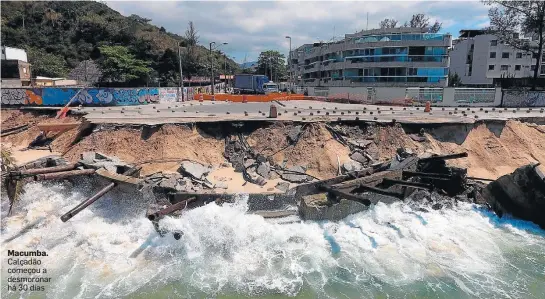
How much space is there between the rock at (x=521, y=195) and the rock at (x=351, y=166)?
5.87 metres

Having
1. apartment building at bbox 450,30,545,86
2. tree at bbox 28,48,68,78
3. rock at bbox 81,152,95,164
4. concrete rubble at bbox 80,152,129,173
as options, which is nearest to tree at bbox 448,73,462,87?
apartment building at bbox 450,30,545,86

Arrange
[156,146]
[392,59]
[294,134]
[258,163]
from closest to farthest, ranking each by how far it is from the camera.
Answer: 1. [258,163]
2. [156,146]
3. [294,134]
4. [392,59]

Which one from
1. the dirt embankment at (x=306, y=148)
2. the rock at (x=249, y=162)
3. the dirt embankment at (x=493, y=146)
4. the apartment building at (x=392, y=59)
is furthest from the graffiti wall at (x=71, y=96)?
the apartment building at (x=392, y=59)

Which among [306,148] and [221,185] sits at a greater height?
[306,148]

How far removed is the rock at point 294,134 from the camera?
19245 mm

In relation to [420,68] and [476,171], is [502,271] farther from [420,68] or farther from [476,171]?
[420,68]

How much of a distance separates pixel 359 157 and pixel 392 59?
175 feet

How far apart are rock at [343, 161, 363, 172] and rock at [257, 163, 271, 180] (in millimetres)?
3889

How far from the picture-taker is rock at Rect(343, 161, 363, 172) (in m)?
17.0

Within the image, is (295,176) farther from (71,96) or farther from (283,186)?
(71,96)

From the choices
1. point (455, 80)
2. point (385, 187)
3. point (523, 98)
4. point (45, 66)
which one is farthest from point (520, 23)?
point (45, 66)

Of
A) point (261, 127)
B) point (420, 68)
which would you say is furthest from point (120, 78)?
point (420, 68)

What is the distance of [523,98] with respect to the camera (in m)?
35.8

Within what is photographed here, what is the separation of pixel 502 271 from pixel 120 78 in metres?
62.1
